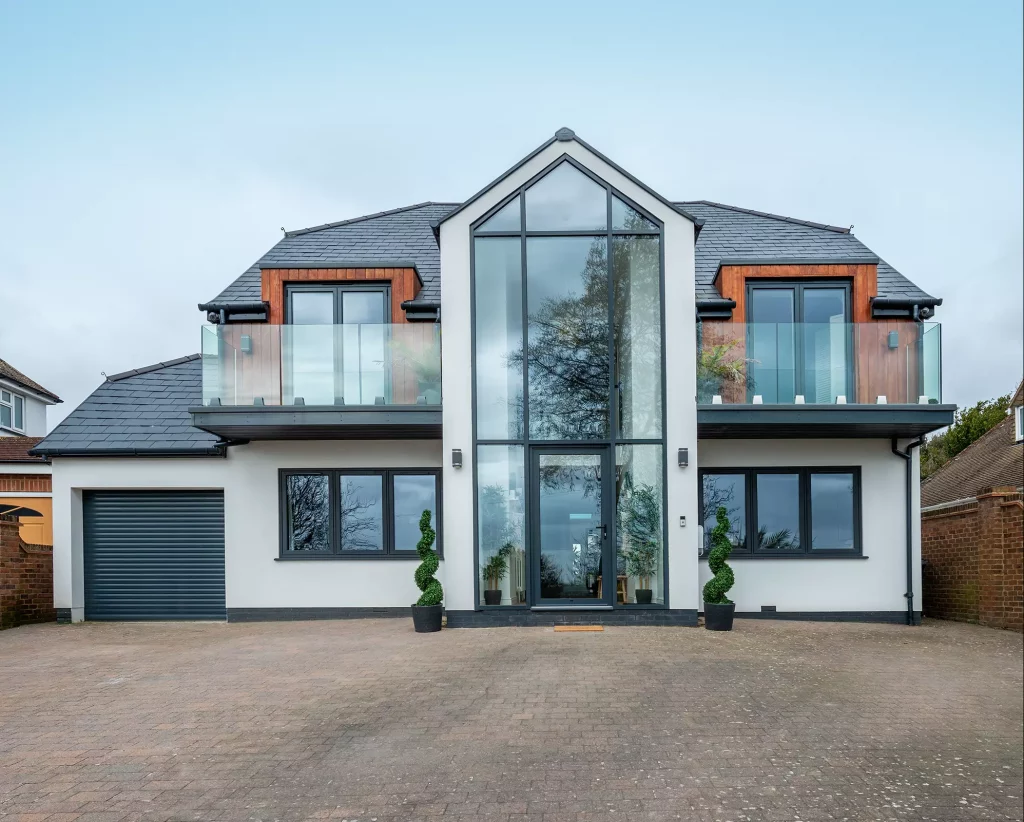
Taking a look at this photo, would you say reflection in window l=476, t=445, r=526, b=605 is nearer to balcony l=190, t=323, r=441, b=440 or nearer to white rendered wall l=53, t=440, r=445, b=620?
balcony l=190, t=323, r=441, b=440

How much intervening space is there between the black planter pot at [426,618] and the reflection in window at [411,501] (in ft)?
6.13

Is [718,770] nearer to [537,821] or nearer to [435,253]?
[537,821]

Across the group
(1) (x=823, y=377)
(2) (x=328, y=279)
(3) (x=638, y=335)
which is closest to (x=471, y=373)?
(3) (x=638, y=335)

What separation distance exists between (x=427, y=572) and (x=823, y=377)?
596 cm

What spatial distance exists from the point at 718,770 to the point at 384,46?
14.0 feet

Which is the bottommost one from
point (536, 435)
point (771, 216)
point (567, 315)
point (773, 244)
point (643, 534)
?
point (643, 534)

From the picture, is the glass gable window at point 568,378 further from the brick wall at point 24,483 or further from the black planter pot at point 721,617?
the brick wall at point 24,483

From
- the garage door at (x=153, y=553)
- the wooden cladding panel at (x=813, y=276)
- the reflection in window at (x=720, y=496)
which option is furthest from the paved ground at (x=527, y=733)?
the wooden cladding panel at (x=813, y=276)

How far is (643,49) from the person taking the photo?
272cm

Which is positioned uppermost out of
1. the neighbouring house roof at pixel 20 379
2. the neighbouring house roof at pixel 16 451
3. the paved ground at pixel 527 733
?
the neighbouring house roof at pixel 20 379

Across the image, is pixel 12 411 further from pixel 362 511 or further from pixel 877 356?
pixel 877 356

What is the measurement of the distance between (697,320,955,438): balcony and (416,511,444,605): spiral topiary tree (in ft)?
13.2

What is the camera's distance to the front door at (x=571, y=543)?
990 cm

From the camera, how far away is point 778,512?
440 inches
